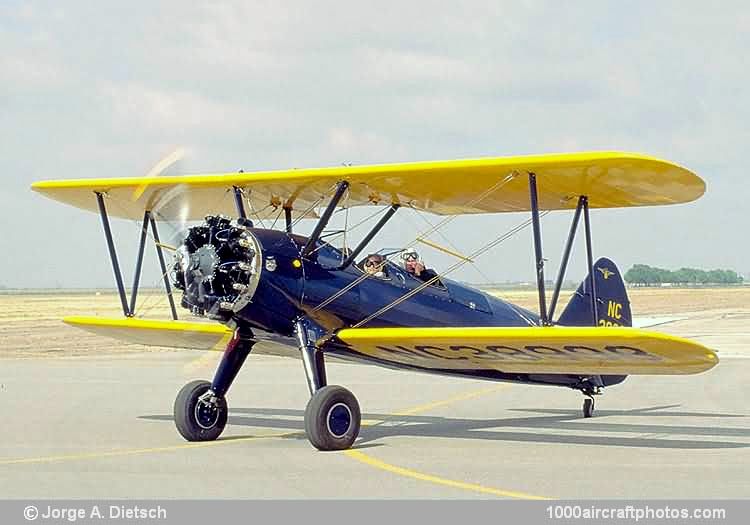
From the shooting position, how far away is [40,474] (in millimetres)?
8570

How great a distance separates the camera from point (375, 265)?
1141 centimetres

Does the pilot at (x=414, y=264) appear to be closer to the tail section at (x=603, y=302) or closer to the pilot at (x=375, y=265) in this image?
the pilot at (x=375, y=265)

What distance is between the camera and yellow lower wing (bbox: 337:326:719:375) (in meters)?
9.48

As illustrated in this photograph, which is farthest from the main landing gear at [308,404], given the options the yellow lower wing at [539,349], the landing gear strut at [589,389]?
the landing gear strut at [589,389]

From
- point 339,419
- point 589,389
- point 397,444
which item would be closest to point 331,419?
point 339,419

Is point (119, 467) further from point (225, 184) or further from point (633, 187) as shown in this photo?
point (633, 187)

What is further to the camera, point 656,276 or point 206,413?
point 656,276

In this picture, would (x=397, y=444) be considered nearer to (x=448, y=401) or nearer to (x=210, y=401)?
(x=210, y=401)

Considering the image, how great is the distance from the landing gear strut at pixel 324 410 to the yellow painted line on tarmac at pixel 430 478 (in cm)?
23

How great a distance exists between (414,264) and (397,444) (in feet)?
7.31

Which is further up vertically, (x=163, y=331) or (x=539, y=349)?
(x=163, y=331)

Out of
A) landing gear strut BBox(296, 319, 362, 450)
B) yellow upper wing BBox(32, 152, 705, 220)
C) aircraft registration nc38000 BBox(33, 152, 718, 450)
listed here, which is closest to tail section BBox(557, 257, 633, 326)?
aircraft registration nc38000 BBox(33, 152, 718, 450)
